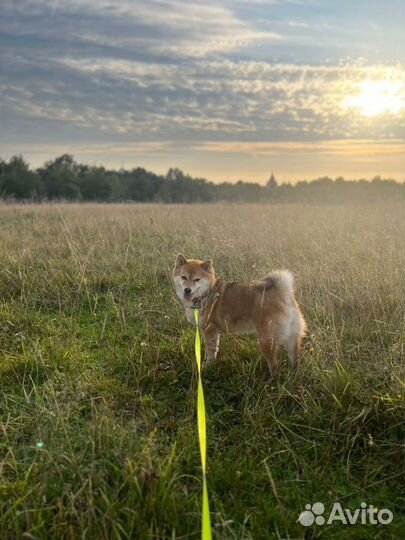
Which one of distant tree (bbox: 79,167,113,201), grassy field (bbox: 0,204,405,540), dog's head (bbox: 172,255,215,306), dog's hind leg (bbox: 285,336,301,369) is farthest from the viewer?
distant tree (bbox: 79,167,113,201)

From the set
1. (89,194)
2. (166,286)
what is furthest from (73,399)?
(89,194)

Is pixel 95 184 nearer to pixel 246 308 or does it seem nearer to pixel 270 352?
pixel 246 308

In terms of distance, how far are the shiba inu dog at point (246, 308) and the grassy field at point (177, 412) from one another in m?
0.17

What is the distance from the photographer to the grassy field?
2309 millimetres

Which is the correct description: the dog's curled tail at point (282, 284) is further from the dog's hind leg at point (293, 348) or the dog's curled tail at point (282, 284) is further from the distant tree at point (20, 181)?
the distant tree at point (20, 181)

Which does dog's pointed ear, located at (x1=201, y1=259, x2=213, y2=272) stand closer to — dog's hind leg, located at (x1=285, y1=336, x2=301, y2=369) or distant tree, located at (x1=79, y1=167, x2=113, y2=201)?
dog's hind leg, located at (x1=285, y1=336, x2=301, y2=369)

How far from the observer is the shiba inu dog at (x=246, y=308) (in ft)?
12.2

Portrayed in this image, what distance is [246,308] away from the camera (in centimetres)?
391

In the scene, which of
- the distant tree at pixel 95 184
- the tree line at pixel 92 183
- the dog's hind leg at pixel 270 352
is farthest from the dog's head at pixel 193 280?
the distant tree at pixel 95 184

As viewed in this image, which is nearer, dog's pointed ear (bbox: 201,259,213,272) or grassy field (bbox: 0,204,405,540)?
grassy field (bbox: 0,204,405,540)

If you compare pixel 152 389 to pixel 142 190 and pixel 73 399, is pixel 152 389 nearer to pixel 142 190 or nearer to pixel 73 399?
pixel 73 399

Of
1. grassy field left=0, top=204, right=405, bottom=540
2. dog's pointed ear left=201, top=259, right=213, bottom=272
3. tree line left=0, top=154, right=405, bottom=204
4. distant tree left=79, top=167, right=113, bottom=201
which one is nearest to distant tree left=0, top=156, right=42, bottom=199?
tree line left=0, top=154, right=405, bottom=204

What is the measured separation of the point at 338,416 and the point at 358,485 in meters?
0.44

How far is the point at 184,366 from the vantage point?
3.78m
